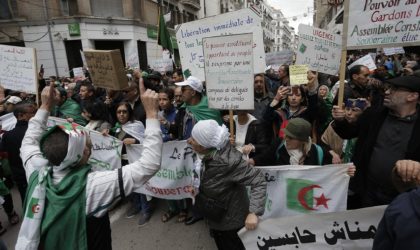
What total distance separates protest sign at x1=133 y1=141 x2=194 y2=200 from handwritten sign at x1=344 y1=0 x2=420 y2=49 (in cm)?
238

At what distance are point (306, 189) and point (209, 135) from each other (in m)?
1.14

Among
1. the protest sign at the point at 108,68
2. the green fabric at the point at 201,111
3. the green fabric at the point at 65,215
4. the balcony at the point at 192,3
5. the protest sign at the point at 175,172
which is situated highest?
the balcony at the point at 192,3

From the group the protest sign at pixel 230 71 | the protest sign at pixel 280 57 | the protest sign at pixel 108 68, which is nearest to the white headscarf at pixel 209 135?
the protest sign at pixel 230 71

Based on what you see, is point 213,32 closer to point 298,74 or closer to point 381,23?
point 298,74

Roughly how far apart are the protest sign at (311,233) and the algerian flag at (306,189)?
43 centimetres

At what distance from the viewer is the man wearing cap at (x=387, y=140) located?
2.27 m

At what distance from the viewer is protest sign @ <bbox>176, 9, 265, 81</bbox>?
12.3ft

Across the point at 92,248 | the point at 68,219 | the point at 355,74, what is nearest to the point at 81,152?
the point at 68,219

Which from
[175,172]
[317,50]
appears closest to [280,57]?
[317,50]

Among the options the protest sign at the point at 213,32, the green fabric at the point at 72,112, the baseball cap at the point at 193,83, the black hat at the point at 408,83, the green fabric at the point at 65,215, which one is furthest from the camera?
the green fabric at the point at 72,112

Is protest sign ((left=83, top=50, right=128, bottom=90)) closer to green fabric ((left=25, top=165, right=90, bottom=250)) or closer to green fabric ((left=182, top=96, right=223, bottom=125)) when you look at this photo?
green fabric ((left=182, top=96, right=223, bottom=125))

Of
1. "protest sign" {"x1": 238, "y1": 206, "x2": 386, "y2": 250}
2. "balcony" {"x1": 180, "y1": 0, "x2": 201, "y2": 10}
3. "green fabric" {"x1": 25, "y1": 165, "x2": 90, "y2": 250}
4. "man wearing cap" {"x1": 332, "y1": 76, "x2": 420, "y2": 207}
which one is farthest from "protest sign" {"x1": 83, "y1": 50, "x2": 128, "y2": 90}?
"balcony" {"x1": 180, "y1": 0, "x2": 201, "y2": 10}

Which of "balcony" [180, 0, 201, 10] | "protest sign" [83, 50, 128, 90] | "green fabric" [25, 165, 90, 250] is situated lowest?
"green fabric" [25, 165, 90, 250]

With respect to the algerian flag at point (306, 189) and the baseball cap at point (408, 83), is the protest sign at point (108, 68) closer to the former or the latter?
the algerian flag at point (306, 189)
